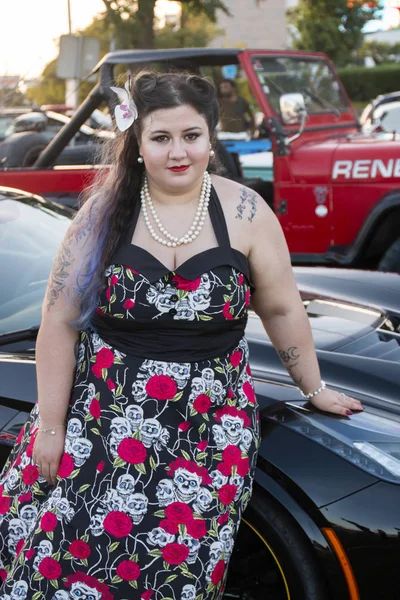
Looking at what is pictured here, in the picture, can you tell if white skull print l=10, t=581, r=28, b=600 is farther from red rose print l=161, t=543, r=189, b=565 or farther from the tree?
the tree

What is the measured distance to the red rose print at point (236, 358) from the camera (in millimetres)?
2207

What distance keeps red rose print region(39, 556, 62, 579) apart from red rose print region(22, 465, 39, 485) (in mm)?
222

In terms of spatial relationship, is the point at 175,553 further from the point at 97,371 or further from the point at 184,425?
the point at 97,371

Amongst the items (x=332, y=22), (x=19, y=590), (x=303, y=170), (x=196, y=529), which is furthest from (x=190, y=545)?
(x=332, y=22)

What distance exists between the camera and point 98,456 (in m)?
2.13

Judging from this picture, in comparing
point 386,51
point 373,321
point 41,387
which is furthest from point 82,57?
point 386,51

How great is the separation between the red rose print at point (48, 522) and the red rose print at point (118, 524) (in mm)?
141

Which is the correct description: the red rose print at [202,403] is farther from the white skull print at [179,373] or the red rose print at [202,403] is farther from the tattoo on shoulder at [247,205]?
the tattoo on shoulder at [247,205]

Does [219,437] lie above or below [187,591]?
above

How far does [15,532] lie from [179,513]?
496mm

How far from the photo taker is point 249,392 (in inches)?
89.2

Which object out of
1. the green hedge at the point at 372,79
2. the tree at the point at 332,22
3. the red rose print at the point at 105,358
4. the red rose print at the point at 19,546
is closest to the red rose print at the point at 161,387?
the red rose print at the point at 105,358

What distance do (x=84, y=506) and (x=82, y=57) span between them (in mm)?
7683

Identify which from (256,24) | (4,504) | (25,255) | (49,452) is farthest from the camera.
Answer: (256,24)
